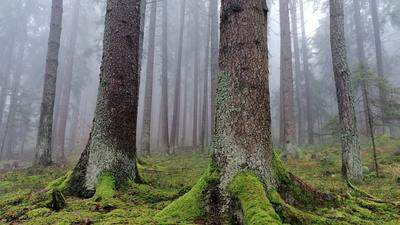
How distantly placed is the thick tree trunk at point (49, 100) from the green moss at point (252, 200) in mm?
9784

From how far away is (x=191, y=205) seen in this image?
386 cm

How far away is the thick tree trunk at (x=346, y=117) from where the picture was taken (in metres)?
8.72

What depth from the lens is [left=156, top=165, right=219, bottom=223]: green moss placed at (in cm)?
375

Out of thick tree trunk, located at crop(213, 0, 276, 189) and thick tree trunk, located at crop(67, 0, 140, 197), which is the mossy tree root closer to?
thick tree trunk, located at crop(213, 0, 276, 189)

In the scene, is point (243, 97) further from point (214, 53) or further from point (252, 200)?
point (214, 53)

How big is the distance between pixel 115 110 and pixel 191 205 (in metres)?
2.39

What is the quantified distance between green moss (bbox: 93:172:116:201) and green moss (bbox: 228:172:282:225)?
6.32 feet

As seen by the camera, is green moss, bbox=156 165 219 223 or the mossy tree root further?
the mossy tree root

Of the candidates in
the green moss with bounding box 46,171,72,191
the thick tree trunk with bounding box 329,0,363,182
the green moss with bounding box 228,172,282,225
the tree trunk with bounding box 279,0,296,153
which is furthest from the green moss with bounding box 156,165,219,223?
the tree trunk with bounding box 279,0,296,153

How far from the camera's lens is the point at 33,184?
8.16m

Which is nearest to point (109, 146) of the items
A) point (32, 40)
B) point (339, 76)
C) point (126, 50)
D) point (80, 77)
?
point (126, 50)

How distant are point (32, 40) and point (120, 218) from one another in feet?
122

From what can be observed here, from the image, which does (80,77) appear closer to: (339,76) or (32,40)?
(32,40)

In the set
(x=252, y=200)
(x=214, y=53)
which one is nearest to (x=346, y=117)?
(x=252, y=200)
